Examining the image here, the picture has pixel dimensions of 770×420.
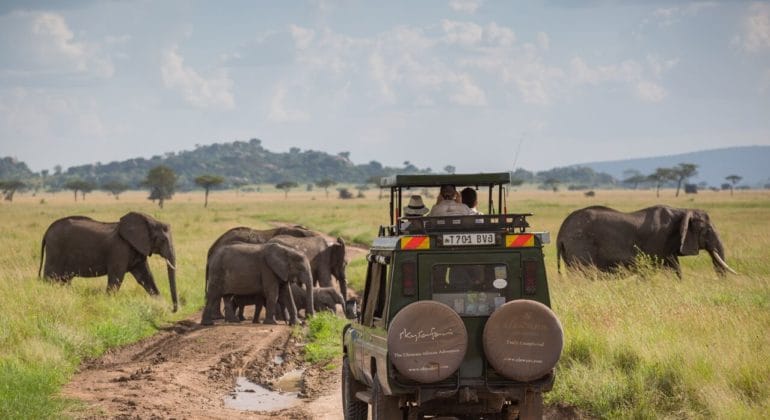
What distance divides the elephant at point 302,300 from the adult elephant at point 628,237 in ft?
16.2

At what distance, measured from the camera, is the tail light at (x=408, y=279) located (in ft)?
28.4

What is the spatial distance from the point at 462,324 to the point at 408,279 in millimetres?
699

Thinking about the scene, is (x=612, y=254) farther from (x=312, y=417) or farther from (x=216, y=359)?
(x=312, y=417)

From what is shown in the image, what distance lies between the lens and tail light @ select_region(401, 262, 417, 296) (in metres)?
8.66

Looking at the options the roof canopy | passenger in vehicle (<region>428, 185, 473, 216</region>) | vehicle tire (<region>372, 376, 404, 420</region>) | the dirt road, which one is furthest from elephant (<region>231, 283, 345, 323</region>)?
vehicle tire (<region>372, 376, 404, 420</region>)

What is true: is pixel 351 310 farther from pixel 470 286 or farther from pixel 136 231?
pixel 136 231

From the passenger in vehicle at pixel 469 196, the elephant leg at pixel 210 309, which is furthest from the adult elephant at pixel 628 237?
the passenger in vehicle at pixel 469 196

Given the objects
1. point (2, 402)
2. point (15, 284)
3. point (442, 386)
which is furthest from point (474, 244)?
point (15, 284)

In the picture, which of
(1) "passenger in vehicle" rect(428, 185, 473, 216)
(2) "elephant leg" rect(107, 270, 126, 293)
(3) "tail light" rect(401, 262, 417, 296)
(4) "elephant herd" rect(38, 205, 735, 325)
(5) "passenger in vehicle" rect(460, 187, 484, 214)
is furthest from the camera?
(4) "elephant herd" rect(38, 205, 735, 325)

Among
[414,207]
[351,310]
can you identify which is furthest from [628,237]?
[351,310]

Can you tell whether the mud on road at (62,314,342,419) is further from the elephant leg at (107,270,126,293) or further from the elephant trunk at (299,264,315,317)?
the elephant leg at (107,270,126,293)

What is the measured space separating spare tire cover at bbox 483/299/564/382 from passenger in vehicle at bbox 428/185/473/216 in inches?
→ 72.4

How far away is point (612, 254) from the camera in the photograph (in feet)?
80.6

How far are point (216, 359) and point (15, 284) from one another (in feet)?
23.0
